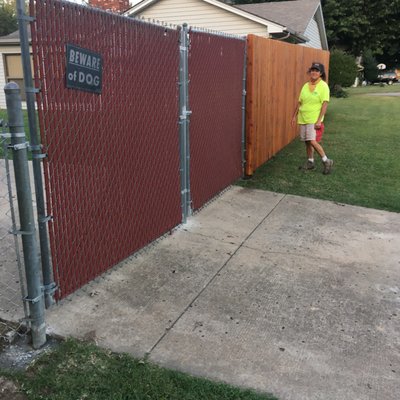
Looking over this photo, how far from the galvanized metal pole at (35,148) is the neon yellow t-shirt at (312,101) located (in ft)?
18.1

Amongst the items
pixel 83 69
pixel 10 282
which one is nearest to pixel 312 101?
pixel 83 69

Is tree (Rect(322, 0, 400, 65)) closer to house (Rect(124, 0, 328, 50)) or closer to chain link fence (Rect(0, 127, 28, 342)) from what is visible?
house (Rect(124, 0, 328, 50))

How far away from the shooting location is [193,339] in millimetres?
3240

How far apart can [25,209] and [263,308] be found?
1.95m

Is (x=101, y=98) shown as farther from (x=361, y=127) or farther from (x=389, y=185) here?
(x=361, y=127)

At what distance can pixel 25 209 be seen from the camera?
9.52 feet

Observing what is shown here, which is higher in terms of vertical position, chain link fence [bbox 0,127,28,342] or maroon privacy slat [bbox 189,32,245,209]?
maroon privacy slat [bbox 189,32,245,209]

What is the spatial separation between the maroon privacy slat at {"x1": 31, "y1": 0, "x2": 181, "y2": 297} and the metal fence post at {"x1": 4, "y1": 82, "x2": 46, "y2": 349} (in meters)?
0.27

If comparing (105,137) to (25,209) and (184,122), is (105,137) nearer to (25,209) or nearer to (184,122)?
(25,209)

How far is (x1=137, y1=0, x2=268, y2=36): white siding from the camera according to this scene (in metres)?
16.9

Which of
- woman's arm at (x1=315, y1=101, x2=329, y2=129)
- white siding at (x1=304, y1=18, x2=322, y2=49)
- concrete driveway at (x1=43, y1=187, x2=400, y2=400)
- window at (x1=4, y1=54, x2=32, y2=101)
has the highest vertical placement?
white siding at (x1=304, y1=18, x2=322, y2=49)

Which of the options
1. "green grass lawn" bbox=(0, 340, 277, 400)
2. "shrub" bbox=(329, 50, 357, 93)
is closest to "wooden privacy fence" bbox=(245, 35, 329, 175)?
"green grass lawn" bbox=(0, 340, 277, 400)

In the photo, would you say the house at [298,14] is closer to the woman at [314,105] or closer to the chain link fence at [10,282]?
the woman at [314,105]

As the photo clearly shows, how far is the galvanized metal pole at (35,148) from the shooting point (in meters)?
2.72
